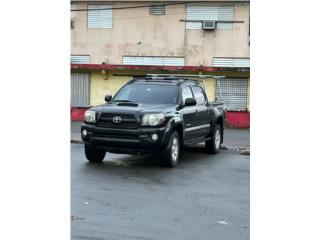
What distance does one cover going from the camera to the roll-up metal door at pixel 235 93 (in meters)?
21.3

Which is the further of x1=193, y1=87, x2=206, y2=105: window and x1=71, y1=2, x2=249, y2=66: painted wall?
x1=71, y1=2, x2=249, y2=66: painted wall

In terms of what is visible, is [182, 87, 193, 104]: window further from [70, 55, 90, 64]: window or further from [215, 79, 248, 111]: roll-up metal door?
[70, 55, 90, 64]: window

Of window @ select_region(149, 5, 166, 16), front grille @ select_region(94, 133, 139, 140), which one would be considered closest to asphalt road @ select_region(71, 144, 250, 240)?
front grille @ select_region(94, 133, 139, 140)

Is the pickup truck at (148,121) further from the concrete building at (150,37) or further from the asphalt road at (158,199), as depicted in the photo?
the concrete building at (150,37)

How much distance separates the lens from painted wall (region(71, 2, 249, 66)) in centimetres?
2417

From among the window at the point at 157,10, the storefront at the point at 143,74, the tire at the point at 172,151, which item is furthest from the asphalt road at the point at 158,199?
the window at the point at 157,10

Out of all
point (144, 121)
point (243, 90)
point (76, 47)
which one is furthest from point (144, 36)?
point (144, 121)

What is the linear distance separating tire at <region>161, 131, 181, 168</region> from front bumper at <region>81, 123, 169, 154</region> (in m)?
0.18

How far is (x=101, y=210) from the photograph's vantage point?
610cm

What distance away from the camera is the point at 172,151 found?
9.73 metres

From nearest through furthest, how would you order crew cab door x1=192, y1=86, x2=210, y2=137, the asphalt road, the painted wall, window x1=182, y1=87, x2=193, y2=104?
the asphalt road, window x1=182, y1=87, x2=193, y2=104, crew cab door x1=192, y1=86, x2=210, y2=137, the painted wall

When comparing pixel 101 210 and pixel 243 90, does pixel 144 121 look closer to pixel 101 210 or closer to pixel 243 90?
pixel 101 210
